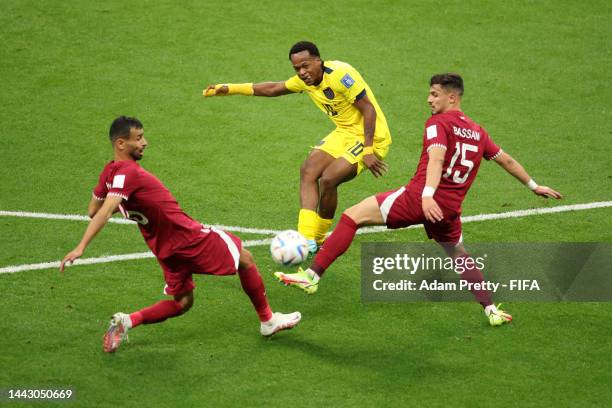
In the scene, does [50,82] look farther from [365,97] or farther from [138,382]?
[138,382]

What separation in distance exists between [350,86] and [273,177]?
8.06ft

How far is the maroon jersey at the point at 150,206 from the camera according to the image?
820 centimetres

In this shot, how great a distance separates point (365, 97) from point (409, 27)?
A: 641 centimetres

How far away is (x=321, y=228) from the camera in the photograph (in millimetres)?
10867

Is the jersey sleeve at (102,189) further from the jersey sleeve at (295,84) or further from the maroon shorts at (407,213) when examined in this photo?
the jersey sleeve at (295,84)

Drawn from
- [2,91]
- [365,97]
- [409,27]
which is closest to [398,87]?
[409,27]

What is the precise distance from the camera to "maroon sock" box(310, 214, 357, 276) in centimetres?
914

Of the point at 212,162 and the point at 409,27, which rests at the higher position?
the point at 409,27

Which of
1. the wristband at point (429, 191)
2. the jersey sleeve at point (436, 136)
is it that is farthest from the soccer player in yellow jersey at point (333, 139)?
the wristband at point (429, 191)

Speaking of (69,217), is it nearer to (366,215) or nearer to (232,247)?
(232,247)

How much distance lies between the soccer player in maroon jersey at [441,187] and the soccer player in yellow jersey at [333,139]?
4.43ft

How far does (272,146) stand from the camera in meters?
13.6

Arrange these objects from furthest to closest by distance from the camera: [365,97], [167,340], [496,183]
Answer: [496,183] < [365,97] < [167,340]

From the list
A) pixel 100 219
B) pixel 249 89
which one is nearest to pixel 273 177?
pixel 249 89
